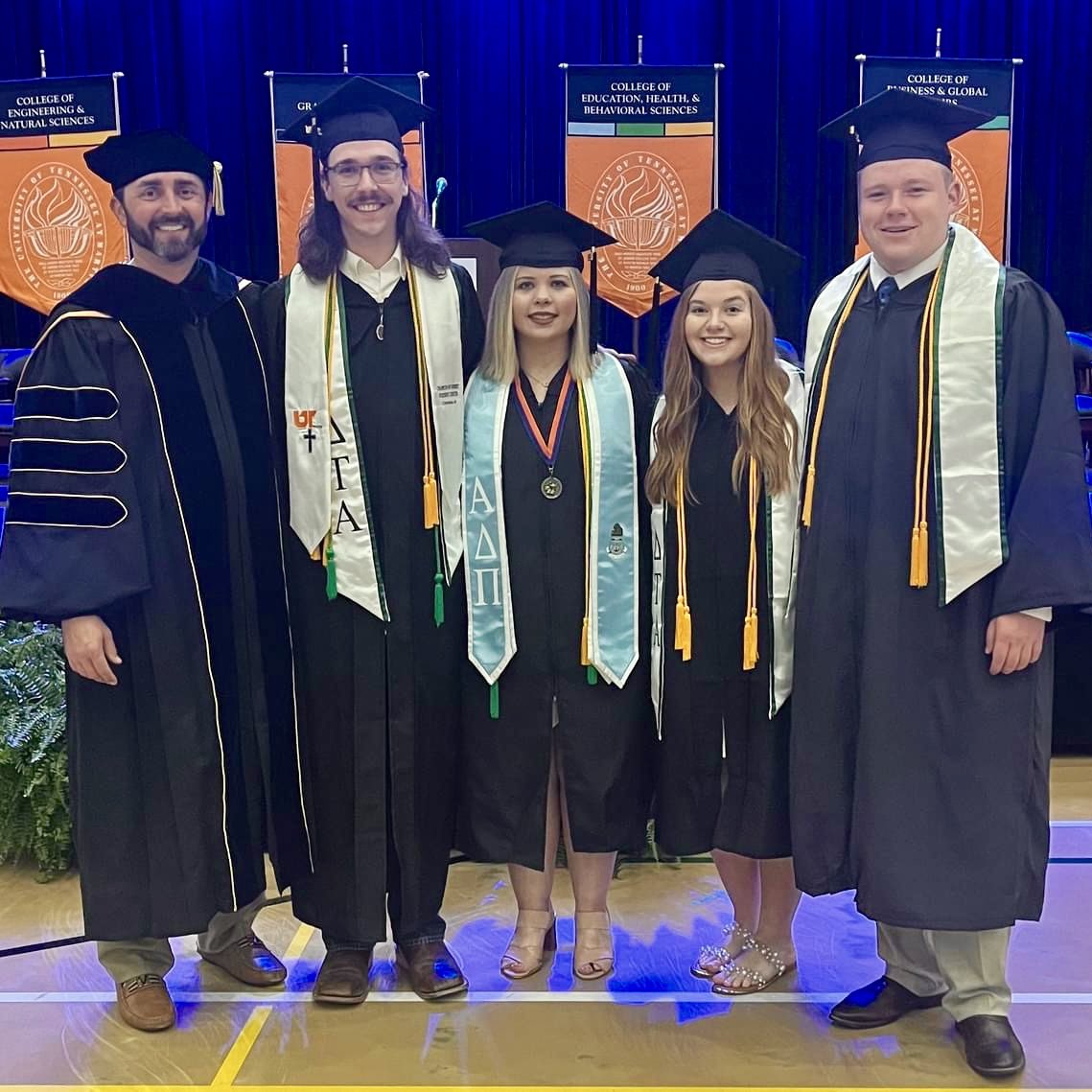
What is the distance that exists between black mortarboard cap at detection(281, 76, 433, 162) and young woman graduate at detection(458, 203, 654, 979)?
336 millimetres

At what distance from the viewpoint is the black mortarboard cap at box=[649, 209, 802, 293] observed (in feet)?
8.59

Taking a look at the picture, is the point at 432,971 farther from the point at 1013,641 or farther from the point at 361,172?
the point at 361,172

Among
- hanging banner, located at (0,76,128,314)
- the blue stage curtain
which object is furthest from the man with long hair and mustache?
the blue stage curtain

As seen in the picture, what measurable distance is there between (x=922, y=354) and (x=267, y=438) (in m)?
1.50

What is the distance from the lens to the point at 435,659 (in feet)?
8.98

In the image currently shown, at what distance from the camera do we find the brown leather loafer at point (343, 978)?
2756mm

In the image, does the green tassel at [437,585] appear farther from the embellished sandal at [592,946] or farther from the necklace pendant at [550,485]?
the embellished sandal at [592,946]

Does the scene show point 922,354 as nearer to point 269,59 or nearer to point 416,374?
point 416,374

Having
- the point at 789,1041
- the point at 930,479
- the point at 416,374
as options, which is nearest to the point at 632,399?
the point at 416,374

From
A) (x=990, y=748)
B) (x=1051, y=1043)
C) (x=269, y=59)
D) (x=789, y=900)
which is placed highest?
(x=269, y=59)

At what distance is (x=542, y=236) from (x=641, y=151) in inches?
173

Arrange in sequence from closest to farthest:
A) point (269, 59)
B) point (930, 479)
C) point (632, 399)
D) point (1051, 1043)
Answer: point (930, 479) → point (1051, 1043) → point (632, 399) → point (269, 59)

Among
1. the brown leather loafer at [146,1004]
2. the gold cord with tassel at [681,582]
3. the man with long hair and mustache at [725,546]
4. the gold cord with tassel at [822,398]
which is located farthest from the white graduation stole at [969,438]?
the brown leather loafer at [146,1004]

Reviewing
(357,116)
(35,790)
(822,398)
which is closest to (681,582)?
(822,398)
